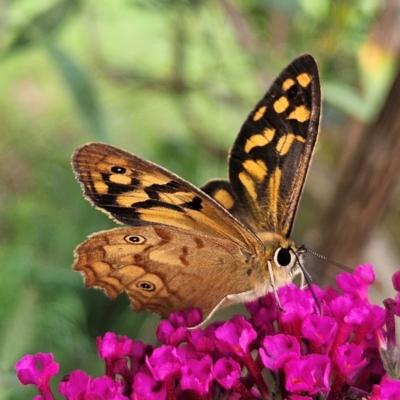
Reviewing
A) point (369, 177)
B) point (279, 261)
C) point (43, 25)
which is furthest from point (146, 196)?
point (43, 25)

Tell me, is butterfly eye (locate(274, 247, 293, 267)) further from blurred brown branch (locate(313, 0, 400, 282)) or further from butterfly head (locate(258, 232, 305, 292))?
blurred brown branch (locate(313, 0, 400, 282))

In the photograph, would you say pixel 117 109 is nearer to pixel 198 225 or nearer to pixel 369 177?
pixel 369 177

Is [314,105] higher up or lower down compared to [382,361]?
higher up

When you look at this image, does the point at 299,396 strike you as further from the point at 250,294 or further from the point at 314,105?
the point at 314,105

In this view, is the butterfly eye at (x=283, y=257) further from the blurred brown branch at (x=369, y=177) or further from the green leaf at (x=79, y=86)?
the green leaf at (x=79, y=86)

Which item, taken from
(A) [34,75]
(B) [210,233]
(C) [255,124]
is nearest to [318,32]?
(C) [255,124]

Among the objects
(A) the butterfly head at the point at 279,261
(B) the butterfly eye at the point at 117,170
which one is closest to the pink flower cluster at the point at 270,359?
(A) the butterfly head at the point at 279,261

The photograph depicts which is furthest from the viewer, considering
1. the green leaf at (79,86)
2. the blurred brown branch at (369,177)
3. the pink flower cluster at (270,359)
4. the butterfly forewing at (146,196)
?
the green leaf at (79,86)

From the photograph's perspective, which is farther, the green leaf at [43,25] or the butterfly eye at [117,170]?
the green leaf at [43,25]
